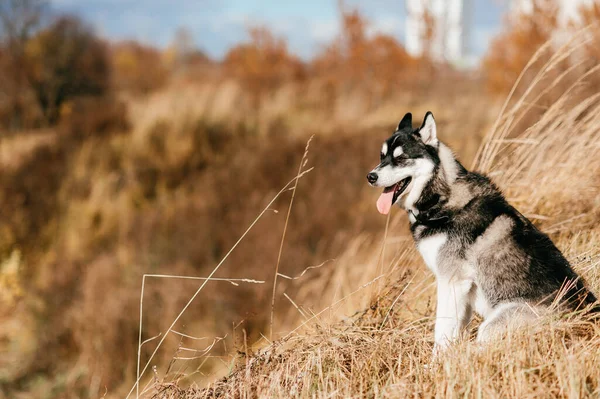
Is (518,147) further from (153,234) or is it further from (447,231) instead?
(153,234)

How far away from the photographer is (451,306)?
96.1 inches

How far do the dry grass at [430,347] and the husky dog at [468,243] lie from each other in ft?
0.43

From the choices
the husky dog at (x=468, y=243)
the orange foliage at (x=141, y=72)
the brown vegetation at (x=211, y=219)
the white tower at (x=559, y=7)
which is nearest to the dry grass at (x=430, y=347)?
the brown vegetation at (x=211, y=219)

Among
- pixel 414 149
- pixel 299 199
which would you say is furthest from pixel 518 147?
pixel 299 199

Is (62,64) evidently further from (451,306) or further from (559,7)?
(451,306)

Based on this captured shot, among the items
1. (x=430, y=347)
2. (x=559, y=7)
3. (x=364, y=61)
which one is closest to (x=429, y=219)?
(x=430, y=347)

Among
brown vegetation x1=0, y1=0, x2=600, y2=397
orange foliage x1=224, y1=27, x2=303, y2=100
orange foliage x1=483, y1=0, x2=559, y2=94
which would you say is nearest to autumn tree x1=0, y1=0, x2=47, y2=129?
brown vegetation x1=0, y1=0, x2=600, y2=397

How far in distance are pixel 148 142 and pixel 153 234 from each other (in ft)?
9.35

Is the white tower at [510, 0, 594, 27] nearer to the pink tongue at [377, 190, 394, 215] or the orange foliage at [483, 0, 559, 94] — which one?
the orange foliage at [483, 0, 559, 94]

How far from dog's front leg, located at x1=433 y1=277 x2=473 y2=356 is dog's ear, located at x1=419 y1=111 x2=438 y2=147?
2.24 ft

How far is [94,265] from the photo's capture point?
735 cm

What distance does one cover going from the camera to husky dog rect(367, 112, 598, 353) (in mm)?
2314

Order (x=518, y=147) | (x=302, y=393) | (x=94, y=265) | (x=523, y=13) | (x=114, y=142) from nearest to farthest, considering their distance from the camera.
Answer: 1. (x=302, y=393)
2. (x=518, y=147)
3. (x=94, y=265)
4. (x=114, y=142)
5. (x=523, y=13)

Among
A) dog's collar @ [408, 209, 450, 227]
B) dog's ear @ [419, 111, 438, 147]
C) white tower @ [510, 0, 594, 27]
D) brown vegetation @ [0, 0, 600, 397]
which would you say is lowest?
brown vegetation @ [0, 0, 600, 397]
